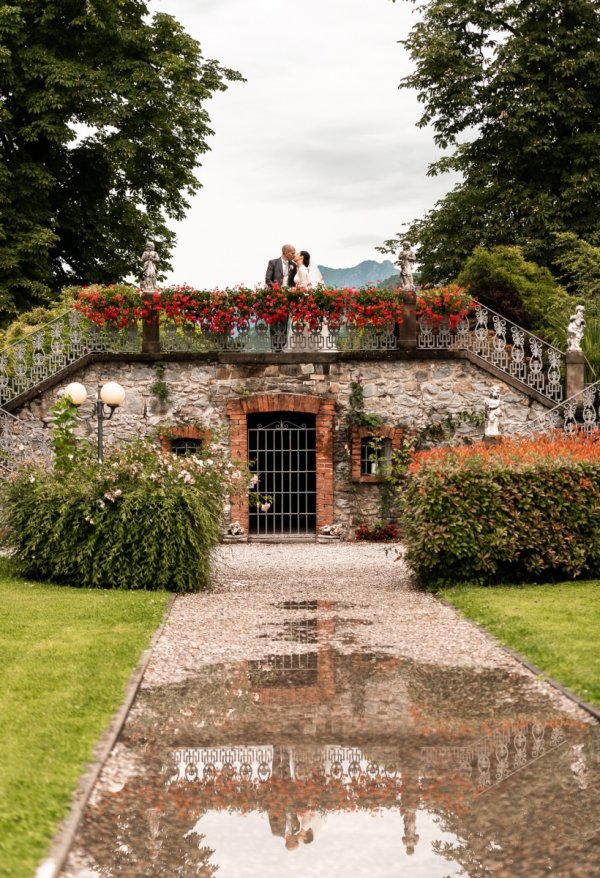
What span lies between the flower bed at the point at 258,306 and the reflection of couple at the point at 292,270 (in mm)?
619

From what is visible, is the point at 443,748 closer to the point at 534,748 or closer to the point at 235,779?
the point at 534,748

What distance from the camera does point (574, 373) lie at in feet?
61.9

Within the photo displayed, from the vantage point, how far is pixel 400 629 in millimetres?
9961

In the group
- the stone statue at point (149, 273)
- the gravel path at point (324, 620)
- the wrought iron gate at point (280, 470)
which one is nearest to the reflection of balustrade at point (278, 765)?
the gravel path at point (324, 620)

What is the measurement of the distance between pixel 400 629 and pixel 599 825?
5.12m

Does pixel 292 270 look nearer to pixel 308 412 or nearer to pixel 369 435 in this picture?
pixel 308 412

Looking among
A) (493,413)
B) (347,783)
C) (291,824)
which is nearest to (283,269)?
(493,413)

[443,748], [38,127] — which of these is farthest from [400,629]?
[38,127]

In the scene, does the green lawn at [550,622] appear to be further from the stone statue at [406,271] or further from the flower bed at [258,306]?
the stone statue at [406,271]

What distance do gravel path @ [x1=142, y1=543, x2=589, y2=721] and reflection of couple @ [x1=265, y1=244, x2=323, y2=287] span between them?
5.96 meters

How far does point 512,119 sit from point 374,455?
11.9 m

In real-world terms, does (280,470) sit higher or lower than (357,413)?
lower

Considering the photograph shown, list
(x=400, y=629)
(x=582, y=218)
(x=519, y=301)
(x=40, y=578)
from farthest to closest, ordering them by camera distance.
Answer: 1. (x=582, y=218)
2. (x=519, y=301)
3. (x=40, y=578)
4. (x=400, y=629)

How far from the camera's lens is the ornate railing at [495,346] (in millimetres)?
19031
